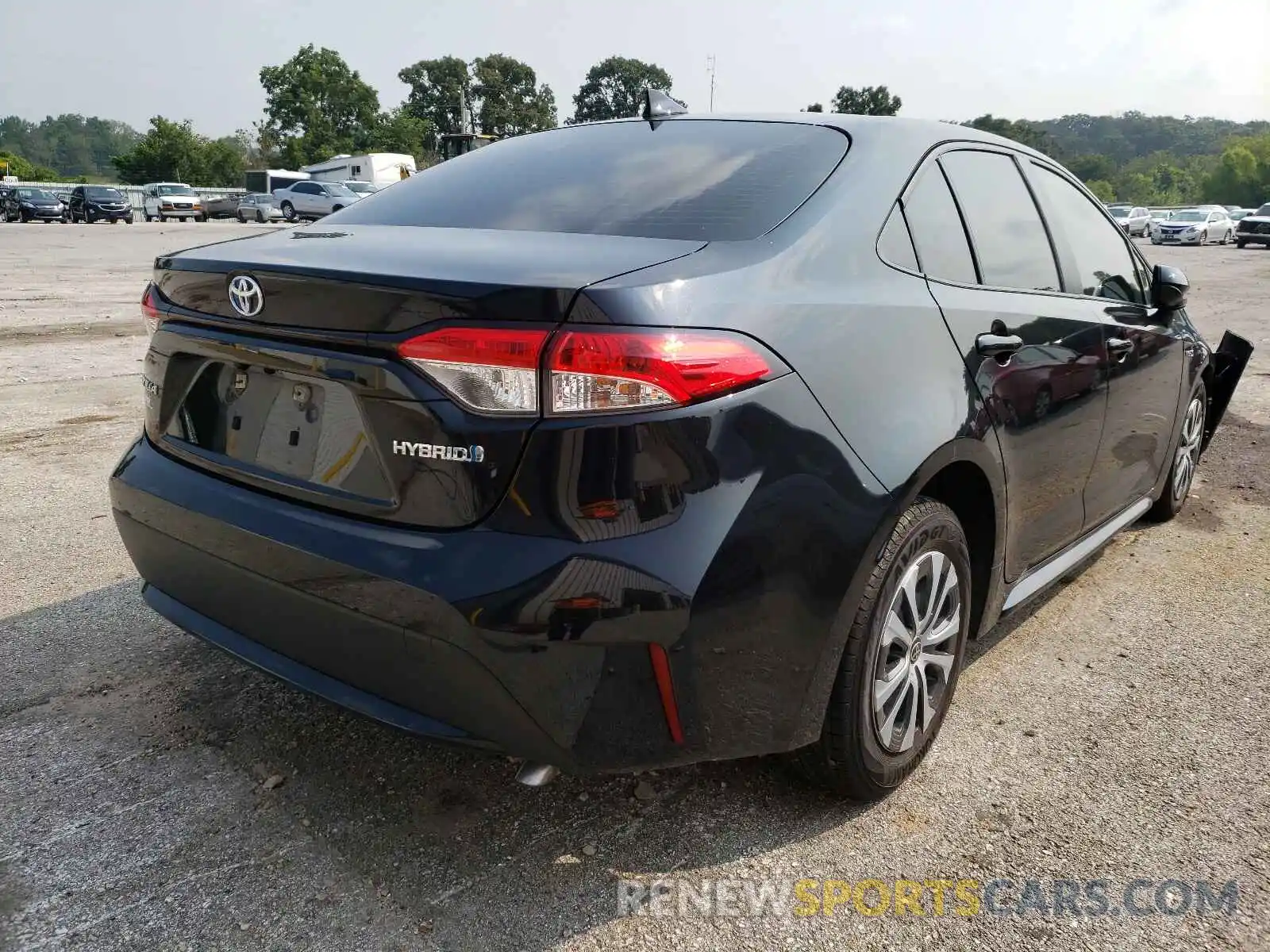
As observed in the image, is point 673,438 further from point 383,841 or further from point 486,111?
point 486,111

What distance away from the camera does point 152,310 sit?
2.45 meters

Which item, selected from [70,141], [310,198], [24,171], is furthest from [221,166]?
[70,141]

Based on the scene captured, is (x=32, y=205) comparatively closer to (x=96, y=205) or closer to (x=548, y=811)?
(x=96, y=205)

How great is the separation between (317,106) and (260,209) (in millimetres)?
46017

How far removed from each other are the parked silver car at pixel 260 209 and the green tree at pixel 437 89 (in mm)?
71267

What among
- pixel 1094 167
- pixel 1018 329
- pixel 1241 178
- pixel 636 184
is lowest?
pixel 1018 329

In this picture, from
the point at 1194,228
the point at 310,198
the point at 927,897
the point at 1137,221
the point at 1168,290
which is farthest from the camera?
the point at 1137,221

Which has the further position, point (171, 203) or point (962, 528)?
point (171, 203)

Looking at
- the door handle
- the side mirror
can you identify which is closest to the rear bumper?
the door handle

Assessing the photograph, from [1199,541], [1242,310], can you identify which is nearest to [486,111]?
[1242,310]

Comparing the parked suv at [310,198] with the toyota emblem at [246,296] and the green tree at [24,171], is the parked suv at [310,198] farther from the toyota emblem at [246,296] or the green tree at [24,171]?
the green tree at [24,171]

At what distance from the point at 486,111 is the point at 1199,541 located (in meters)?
115

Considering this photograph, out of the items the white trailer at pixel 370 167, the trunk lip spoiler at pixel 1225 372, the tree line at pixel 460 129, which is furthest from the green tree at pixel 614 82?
the trunk lip spoiler at pixel 1225 372

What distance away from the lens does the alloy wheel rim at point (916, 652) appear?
231 centimetres
